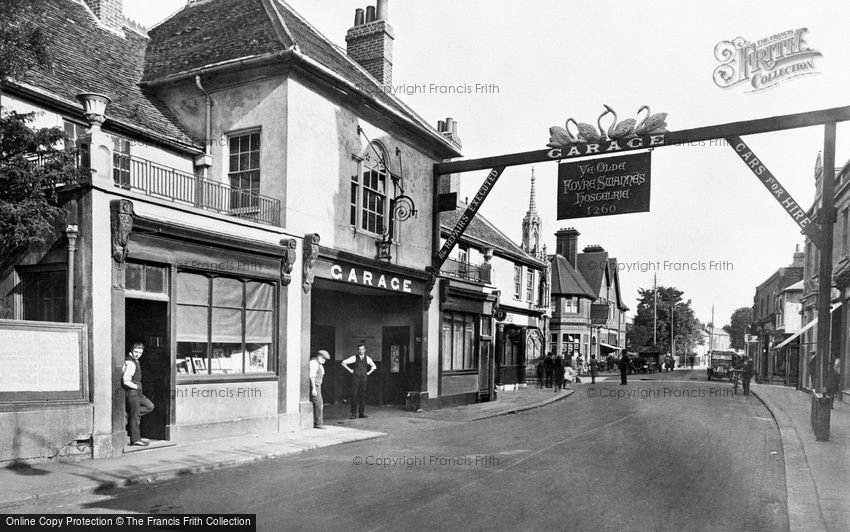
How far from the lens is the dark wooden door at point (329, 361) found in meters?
18.7

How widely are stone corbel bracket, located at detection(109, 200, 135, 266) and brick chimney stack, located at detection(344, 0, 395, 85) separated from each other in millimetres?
10751

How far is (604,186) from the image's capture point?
587 inches

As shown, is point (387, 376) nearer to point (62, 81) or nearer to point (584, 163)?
point (584, 163)

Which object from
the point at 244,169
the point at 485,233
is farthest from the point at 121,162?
the point at 485,233

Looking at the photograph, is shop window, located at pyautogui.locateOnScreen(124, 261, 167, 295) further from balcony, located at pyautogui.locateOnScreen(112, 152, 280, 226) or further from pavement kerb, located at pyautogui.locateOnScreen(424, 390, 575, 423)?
pavement kerb, located at pyautogui.locateOnScreen(424, 390, 575, 423)

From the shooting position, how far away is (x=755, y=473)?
9609 mm

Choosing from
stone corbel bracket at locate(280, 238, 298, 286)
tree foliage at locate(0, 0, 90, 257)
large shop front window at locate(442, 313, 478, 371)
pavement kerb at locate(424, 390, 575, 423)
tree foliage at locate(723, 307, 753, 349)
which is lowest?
tree foliage at locate(723, 307, 753, 349)

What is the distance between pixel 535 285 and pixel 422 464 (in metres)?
27.0

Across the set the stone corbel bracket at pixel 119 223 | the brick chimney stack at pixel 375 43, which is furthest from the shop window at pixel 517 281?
the stone corbel bracket at pixel 119 223

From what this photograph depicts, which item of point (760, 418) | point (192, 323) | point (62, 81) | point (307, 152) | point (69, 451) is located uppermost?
point (62, 81)

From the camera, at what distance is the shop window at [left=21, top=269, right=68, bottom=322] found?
10.4 metres

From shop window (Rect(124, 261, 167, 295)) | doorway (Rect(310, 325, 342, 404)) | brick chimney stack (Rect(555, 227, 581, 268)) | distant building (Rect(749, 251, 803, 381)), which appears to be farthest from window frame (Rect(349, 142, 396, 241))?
brick chimney stack (Rect(555, 227, 581, 268))

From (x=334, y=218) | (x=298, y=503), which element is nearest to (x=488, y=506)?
(x=298, y=503)

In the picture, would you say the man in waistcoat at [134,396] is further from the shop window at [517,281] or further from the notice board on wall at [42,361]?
the shop window at [517,281]
